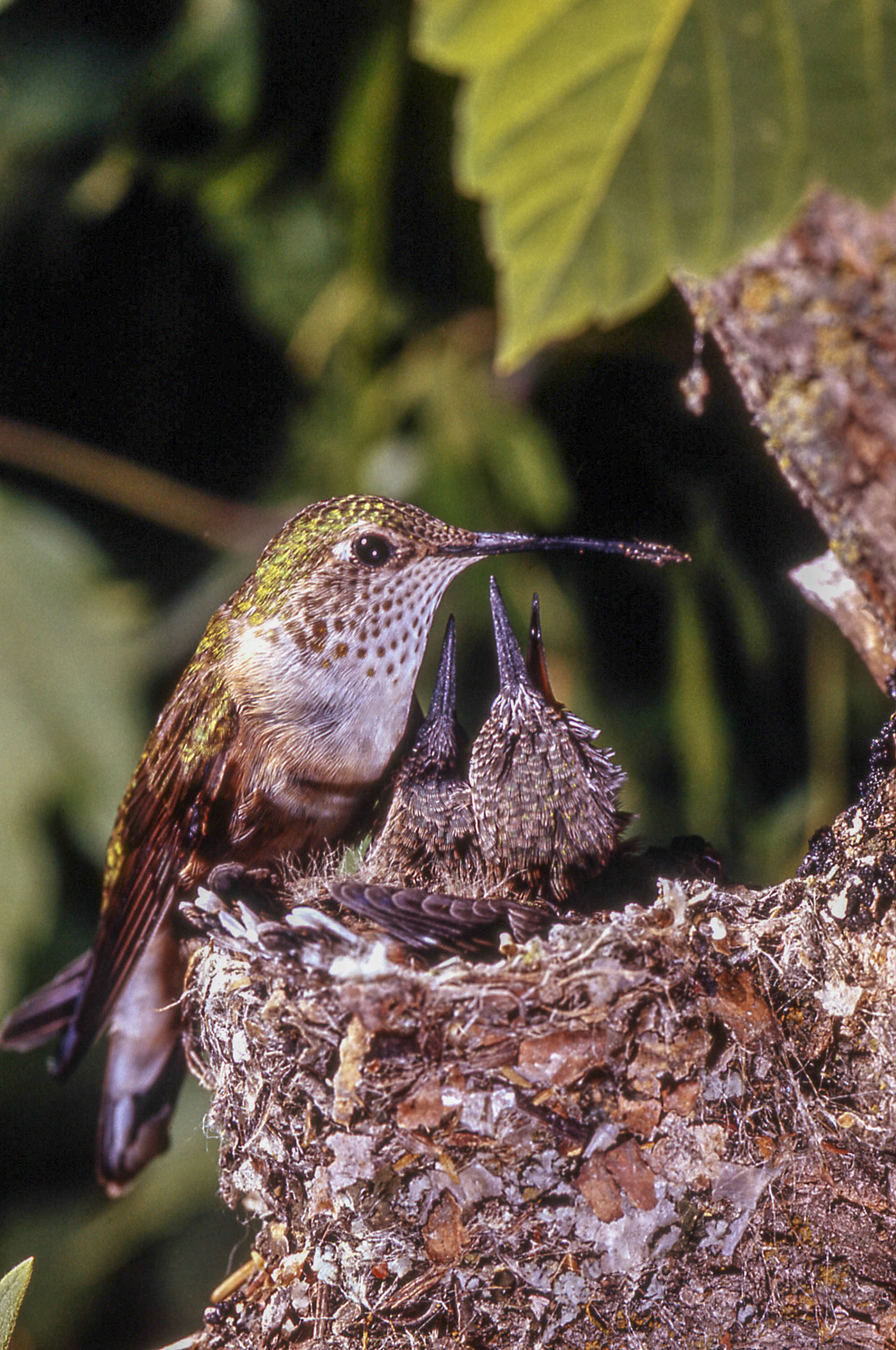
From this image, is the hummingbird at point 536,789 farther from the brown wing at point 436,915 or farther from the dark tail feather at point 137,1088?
the dark tail feather at point 137,1088

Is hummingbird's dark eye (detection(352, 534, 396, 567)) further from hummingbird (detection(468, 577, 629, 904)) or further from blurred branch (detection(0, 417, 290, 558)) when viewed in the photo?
blurred branch (detection(0, 417, 290, 558))

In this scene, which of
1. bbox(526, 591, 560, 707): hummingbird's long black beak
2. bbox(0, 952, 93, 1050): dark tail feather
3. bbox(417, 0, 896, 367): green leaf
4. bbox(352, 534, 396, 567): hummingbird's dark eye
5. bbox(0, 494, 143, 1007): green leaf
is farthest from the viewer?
bbox(0, 494, 143, 1007): green leaf

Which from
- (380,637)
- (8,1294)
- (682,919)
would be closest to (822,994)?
(682,919)

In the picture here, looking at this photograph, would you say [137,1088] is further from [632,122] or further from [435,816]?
[632,122]

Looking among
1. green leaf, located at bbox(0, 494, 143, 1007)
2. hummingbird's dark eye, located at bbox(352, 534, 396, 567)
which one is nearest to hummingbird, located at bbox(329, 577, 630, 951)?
hummingbird's dark eye, located at bbox(352, 534, 396, 567)

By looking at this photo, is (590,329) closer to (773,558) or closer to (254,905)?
(773,558)
